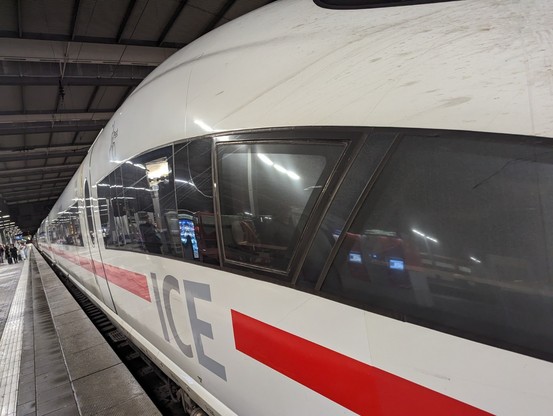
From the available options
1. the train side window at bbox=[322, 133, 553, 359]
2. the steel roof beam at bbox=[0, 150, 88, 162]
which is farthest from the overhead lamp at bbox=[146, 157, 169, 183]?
the steel roof beam at bbox=[0, 150, 88, 162]

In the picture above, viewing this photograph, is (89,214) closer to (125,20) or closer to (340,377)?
(125,20)

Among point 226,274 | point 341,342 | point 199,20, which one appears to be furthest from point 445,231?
point 199,20

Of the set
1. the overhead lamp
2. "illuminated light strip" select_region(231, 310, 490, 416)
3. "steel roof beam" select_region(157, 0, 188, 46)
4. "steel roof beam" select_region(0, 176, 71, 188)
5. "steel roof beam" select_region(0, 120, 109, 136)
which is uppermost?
"steel roof beam" select_region(0, 176, 71, 188)

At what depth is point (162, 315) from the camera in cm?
288

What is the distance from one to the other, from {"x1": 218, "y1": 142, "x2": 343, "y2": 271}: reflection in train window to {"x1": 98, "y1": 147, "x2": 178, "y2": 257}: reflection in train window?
2.40 feet

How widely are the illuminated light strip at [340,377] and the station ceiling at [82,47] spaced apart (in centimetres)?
816

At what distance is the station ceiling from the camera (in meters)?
7.71

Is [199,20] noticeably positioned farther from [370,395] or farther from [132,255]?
[370,395]

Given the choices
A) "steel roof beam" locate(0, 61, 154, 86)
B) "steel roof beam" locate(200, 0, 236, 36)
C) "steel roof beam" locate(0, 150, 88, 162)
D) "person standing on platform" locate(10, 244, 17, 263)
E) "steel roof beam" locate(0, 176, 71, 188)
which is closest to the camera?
"steel roof beam" locate(200, 0, 236, 36)

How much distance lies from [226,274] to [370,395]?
3.05 feet

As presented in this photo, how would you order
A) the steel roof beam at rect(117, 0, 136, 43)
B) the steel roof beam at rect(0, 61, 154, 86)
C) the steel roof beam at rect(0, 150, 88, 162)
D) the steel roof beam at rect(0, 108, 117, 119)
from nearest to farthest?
1. the steel roof beam at rect(117, 0, 136, 43)
2. the steel roof beam at rect(0, 61, 154, 86)
3. the steel roof beam at rect(0, 108, 117, 119)
4. the steel roof beam at rect(0, 150, 88, 162)

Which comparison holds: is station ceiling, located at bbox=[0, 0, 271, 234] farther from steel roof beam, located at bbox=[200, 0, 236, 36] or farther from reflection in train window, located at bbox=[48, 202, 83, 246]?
reflection in train window, located at bbox=[48, 202, 83, 246]

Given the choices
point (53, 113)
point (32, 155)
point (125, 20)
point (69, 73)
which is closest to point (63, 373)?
point (125, 20)

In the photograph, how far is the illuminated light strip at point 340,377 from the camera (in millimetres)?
1085
